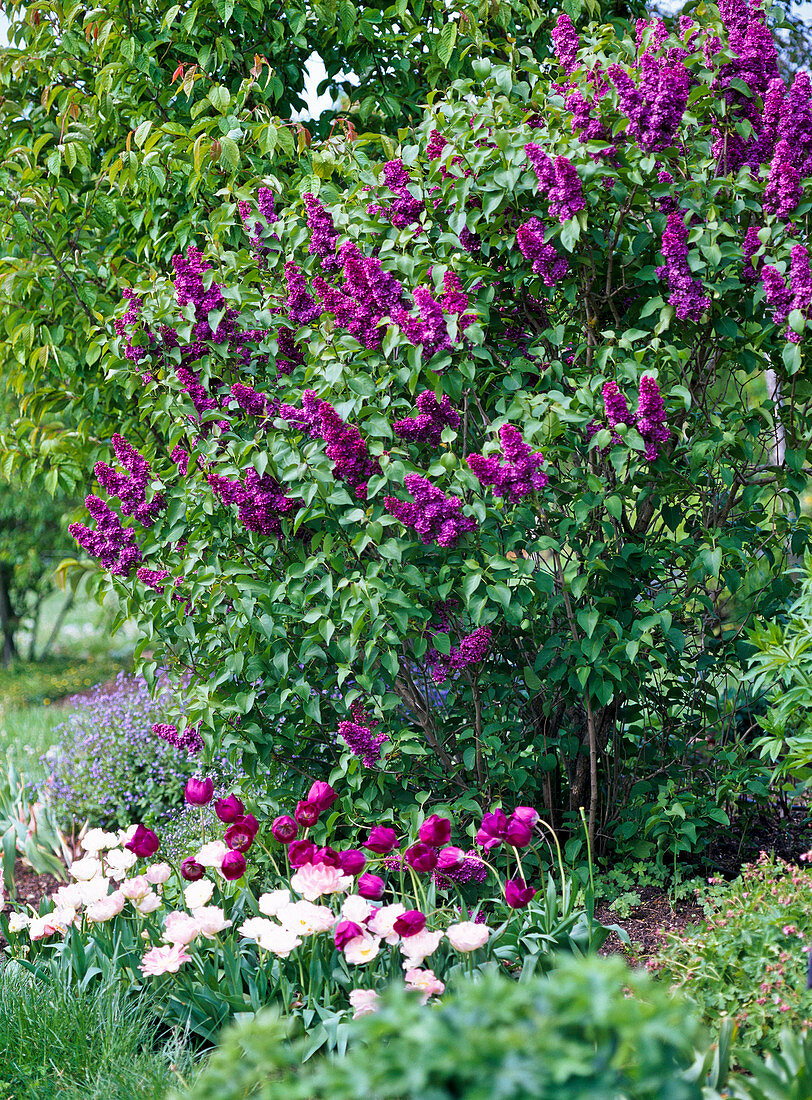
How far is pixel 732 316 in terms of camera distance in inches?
103

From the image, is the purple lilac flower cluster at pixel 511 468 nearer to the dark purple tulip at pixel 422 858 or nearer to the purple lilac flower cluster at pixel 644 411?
the purple lilac flower cluster at pixel 644 411

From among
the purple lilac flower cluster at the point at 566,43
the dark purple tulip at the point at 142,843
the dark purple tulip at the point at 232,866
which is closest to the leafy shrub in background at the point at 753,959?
the dark purple tulip at the point at 232,866

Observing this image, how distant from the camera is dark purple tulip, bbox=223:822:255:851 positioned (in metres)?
2.06

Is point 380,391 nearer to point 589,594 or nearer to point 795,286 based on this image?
point 589,594

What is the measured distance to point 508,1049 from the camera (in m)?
1.06

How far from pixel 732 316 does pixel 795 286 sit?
37 cm

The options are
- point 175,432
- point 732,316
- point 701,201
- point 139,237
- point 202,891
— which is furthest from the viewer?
point 139,237

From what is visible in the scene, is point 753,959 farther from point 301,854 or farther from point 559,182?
point 559,182

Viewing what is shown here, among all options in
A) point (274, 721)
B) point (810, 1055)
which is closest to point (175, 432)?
point (274, 721)

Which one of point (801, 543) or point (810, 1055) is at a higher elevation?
point (801, 543)

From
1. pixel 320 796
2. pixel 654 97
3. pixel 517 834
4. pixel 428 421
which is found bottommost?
pixel 517 834

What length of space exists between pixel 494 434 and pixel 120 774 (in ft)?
8.49

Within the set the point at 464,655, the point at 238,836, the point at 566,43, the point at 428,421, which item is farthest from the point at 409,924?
the point at 566,43

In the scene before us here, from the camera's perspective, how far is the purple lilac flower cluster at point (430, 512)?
89.3 inches
